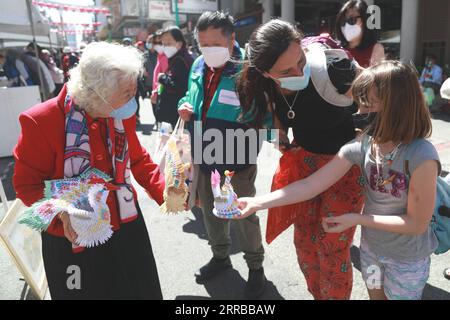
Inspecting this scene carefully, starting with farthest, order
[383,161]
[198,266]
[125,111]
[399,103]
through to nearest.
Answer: [198,266], [125,111], [383,161], [399,103]

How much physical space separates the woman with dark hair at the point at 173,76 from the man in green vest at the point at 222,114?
1422 millimetres

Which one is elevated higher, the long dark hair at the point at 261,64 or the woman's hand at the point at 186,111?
the long dark hair at the point at 261,64

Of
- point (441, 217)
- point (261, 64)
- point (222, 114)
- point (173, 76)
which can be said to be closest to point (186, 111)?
point (222, 114)

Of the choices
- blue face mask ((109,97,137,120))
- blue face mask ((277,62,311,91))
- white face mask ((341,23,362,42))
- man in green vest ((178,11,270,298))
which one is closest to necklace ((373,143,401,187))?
blue face mask ((277,62,311,91))

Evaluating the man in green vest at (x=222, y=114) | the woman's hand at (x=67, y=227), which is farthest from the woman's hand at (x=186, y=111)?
the woman's hand at (x=67, y=227)

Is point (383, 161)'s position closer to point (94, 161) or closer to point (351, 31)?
point (94, 161)

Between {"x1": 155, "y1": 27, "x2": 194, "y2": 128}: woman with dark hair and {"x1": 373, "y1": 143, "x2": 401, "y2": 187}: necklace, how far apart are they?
2.66 meters

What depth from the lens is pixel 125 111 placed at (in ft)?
5.43

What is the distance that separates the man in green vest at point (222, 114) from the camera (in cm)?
231

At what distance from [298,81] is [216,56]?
30.7 inches

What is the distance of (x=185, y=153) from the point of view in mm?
2141

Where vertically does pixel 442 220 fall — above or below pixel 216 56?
below

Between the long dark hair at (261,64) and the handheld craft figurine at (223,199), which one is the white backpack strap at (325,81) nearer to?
the long dark hair at (261,64)
